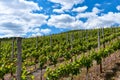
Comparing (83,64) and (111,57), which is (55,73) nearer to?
(83,64)

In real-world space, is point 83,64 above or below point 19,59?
below

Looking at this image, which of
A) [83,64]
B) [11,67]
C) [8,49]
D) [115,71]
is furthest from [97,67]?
[8,49]

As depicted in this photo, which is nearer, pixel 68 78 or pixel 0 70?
pixel 0 70

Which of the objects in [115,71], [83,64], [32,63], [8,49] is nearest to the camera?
[83,64]

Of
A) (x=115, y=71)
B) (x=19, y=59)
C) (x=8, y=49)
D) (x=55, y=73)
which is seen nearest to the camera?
(x=19, y=59)

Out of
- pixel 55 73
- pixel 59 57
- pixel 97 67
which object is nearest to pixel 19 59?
pixel 55 73

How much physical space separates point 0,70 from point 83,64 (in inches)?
262

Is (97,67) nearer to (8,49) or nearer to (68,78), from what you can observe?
(68,78)

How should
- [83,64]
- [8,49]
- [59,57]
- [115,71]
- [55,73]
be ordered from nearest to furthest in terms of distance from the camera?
[55,73]
[83,64]
[115,71]
[59,57]
[8,49]

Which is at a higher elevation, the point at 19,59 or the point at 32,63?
the point at 19,59

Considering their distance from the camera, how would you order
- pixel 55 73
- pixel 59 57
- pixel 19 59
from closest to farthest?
pixel 19 59
pixel 55 73
pixel 59 57

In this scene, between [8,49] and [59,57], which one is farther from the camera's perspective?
[8,49]

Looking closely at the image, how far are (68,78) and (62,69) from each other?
229cm

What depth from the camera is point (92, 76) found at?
21.9 meters
